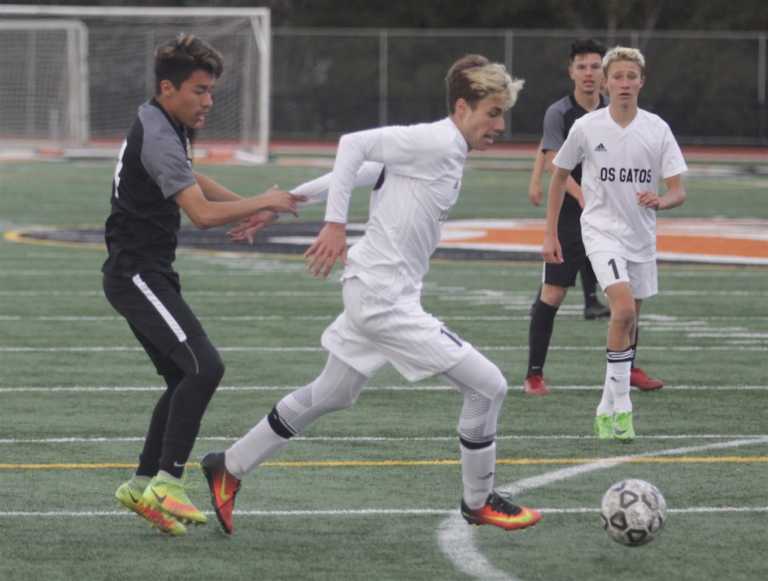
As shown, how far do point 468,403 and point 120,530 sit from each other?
1.50 metres

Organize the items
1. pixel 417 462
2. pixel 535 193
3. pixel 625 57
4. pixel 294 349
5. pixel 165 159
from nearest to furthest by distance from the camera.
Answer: pixel 165 159 → pixel 417 462 → pixel 625 57 → pixel 535 193 → pixel 294 349

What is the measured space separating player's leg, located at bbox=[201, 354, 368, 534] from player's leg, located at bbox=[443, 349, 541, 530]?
0.41 m

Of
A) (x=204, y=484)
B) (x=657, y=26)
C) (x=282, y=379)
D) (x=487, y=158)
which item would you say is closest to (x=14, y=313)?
(x=282, y=379)

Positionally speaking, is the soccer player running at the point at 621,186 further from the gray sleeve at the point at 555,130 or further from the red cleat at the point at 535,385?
the gray sleeve at the point at 555,130

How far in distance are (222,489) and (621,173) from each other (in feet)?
11.9

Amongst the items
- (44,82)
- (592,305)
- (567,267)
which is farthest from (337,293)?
(44,82)

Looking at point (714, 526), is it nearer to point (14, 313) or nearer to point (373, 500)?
point (373, 500)

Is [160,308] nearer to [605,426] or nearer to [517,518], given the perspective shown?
[517,518]

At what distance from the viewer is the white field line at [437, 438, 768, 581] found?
22.2 ft

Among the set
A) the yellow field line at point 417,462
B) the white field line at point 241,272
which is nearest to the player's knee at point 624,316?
the yellow field line at point 417,462

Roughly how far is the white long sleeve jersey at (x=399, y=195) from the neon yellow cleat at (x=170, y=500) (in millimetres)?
1096

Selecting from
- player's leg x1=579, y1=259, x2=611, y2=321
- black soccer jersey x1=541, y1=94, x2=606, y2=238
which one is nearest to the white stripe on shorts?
black soccer jersey x1=541, y1=94, x2=606, y2=238

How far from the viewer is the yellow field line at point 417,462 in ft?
28.8

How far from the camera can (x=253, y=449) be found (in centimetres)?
742
